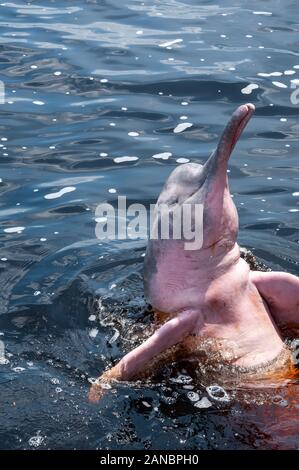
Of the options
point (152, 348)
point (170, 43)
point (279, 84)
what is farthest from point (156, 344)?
point (170, 43)

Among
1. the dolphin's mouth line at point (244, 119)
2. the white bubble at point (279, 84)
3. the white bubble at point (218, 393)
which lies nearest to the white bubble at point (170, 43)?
the white bubble at point (279, 84)

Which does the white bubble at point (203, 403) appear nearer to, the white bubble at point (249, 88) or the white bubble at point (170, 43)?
the white bubble at point (249, 88)

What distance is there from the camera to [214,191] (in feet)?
22.8

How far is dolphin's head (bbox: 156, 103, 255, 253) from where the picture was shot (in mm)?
6828

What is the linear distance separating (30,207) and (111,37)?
5.18 metres

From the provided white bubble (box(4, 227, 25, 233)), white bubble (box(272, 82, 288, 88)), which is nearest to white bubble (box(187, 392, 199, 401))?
white bubble (box(4, 227, 25, 233))

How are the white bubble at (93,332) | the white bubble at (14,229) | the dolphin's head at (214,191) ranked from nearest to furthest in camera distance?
the dolphin's head at (214,191)
the white bubble at (93,332)
the white bubble at (14,229)

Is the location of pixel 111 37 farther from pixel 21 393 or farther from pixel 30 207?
pixel 21 393

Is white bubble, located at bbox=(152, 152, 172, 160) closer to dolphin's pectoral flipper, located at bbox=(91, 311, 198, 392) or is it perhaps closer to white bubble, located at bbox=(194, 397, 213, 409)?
dolphin's pectoral flipper, located at bbox=(91, 311, 198, 392)

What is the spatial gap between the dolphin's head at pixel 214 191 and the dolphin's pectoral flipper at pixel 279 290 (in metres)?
0.41

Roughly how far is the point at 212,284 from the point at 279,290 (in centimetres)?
58

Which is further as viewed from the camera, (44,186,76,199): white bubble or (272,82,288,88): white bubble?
(272,82,288,88): white bubble

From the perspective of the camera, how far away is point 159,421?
21.3 ft

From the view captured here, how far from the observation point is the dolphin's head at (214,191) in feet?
22.4
